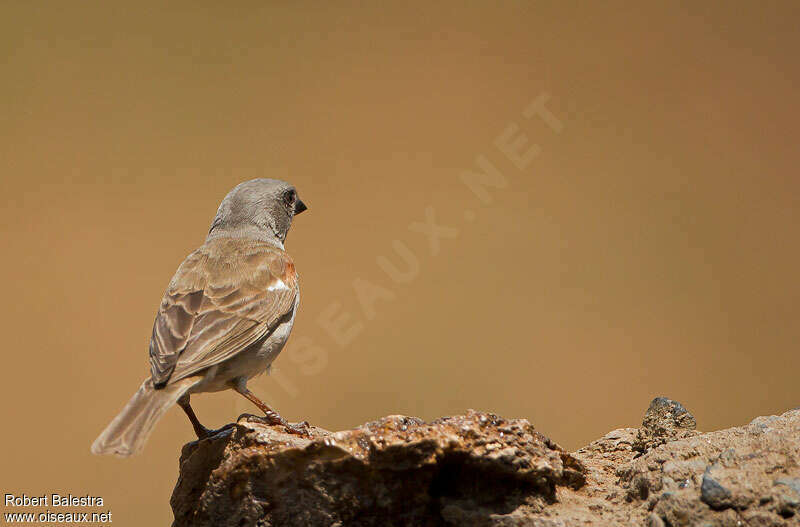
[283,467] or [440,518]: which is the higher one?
[283,467]

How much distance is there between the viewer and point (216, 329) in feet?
12.6

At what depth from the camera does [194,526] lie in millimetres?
3090

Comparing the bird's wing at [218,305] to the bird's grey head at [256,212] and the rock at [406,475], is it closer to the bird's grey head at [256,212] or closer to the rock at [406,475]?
the bird's grey head at [256,212]

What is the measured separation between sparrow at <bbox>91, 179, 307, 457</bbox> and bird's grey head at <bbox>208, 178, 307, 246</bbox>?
0.02 m

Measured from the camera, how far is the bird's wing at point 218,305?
3637 mm

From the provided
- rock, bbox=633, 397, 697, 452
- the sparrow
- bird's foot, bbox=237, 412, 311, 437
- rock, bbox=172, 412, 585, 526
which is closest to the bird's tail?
the sparrow

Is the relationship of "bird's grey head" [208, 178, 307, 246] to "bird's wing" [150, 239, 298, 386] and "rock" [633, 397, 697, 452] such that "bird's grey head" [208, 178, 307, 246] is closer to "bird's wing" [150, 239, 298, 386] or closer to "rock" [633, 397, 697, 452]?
"bird's wing" [150, 239, 298, 386]

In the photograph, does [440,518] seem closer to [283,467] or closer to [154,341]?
[283,467]

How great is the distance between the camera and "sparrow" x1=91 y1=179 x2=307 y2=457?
133 inches

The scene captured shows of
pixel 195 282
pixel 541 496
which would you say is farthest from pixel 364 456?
pixel 195 282

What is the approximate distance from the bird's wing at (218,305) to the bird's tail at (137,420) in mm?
56

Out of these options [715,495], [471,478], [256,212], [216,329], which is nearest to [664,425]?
[715,495]

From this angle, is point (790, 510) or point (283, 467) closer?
point (790, 510)

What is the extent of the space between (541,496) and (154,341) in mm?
2069
